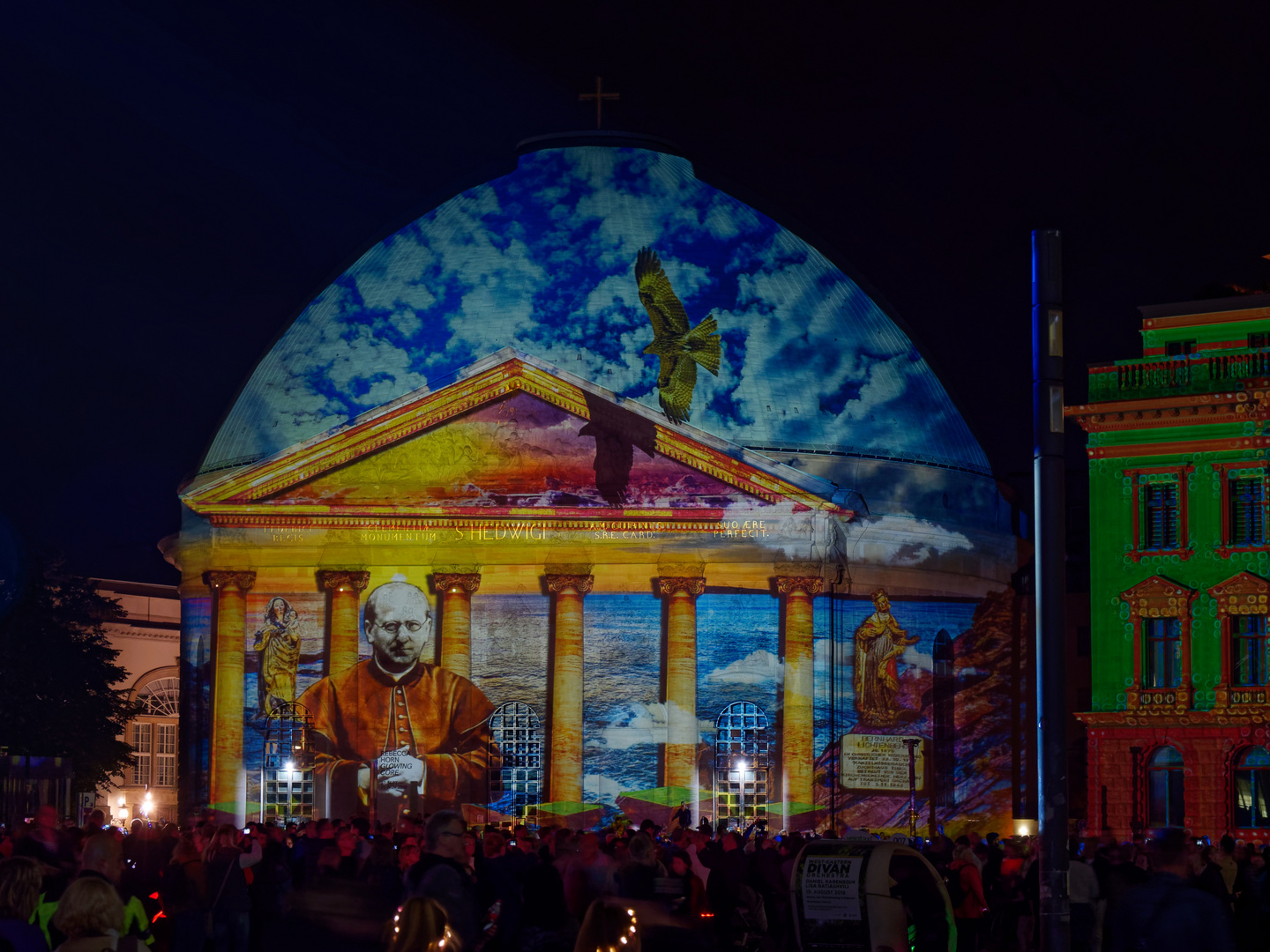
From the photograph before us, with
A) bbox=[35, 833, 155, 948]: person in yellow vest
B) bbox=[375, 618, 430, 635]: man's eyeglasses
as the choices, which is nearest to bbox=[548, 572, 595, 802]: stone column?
bbox=[375, 618, 430, 635]: man's eyeglasses

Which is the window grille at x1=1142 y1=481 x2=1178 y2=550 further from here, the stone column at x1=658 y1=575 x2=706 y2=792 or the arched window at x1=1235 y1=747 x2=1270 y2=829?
the stone column at x1=658 y1=575 x2=706 y2=792

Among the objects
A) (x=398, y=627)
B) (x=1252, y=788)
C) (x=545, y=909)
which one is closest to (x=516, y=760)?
(x=398, y=627)

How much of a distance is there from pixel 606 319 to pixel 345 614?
11.2 meters

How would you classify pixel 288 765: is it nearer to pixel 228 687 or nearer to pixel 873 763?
pixel 228 687

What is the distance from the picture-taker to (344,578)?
185 ft

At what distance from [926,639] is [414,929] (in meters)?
48.7

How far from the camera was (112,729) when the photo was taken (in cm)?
6981

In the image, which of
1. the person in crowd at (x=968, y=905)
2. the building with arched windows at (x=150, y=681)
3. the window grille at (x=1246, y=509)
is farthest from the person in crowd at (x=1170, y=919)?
the building with arched windows at (x=150, y=681)

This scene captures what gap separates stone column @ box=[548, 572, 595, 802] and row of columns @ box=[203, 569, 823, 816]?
2 centimetres

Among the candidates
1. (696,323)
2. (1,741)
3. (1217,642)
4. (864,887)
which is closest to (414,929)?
(864,887)

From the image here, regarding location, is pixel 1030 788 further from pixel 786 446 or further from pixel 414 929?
pixel 414 929

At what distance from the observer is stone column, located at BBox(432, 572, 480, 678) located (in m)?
56.0

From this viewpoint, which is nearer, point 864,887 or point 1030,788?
point 864,887

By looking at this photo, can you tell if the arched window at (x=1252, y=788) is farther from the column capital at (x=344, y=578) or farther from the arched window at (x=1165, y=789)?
the column capital at (x=344, y=578)
